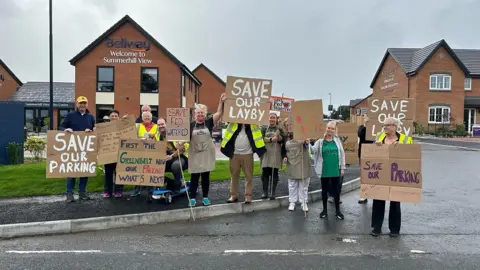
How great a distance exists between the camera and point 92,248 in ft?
17.9

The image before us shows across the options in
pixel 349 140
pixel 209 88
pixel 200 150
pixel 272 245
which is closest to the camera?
pixel 272 245

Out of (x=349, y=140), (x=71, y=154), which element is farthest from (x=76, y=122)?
(x=349, y=140)

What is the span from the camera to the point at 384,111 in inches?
301

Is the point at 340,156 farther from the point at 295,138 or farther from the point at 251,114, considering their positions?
the point at 251,114

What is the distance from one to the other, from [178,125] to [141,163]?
1.06 meters

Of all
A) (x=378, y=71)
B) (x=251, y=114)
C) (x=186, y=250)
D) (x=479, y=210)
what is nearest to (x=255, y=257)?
(x=186, y=250)

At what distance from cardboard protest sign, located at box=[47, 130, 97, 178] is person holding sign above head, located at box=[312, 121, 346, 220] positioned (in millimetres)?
4460

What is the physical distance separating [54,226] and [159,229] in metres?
1.69

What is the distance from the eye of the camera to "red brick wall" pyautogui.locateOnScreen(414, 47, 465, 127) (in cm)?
3831

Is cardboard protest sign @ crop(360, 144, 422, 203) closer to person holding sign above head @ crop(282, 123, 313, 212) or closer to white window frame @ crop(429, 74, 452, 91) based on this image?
person holding sign above head @ crop(282, 123, 313, 212)

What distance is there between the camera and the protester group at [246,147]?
279 inches

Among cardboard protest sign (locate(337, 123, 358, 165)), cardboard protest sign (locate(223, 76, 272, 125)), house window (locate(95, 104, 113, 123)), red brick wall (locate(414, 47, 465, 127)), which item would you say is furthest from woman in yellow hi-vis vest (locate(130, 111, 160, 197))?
red brick wall (locate(414, 47, 465, 127))

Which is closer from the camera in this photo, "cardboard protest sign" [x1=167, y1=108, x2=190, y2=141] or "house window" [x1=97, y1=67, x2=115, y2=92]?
"cardboard protest sign" [x1=167, y1=108, x2=190, y2=141]

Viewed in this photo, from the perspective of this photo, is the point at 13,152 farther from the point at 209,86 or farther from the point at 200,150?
the point at 209,86
